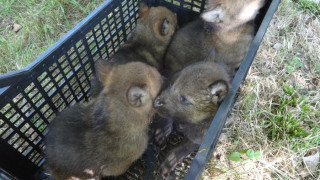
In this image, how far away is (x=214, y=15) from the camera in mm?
2893

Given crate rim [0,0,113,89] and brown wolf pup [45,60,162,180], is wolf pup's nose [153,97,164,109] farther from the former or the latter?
crate rim [0,0,113,89]

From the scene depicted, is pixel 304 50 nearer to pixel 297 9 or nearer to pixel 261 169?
pixel 297 9

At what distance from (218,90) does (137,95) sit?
24.0 inches

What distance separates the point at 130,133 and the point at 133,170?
598 millimetres

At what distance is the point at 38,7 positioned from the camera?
414 cm

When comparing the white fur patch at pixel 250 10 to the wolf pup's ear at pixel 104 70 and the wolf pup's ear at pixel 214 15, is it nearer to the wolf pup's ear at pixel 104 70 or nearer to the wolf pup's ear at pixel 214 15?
the wolf pup's ear at pixel 214 15

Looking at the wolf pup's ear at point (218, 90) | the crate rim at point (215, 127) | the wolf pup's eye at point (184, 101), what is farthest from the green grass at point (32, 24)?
the crate rim at point (215, 127)

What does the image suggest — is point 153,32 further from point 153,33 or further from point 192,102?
point 192,102

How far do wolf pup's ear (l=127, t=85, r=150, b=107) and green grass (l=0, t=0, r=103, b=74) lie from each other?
2.04 metres

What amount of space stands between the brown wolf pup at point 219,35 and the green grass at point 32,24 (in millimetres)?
1711


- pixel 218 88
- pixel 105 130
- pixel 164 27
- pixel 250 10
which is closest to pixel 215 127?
pixel 218 88

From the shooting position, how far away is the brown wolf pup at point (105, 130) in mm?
2172

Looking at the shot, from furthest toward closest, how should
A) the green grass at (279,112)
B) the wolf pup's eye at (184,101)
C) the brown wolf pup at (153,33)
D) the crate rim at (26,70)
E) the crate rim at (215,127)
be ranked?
the brown wolf pup at (153,33), the green grass at (279,112), the wolf pup's eye at (184,101), the crate rim at (26,70), the crate rim at (215,127)

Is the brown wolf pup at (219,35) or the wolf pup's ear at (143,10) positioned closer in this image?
the brown wolf pup at (219,35)
